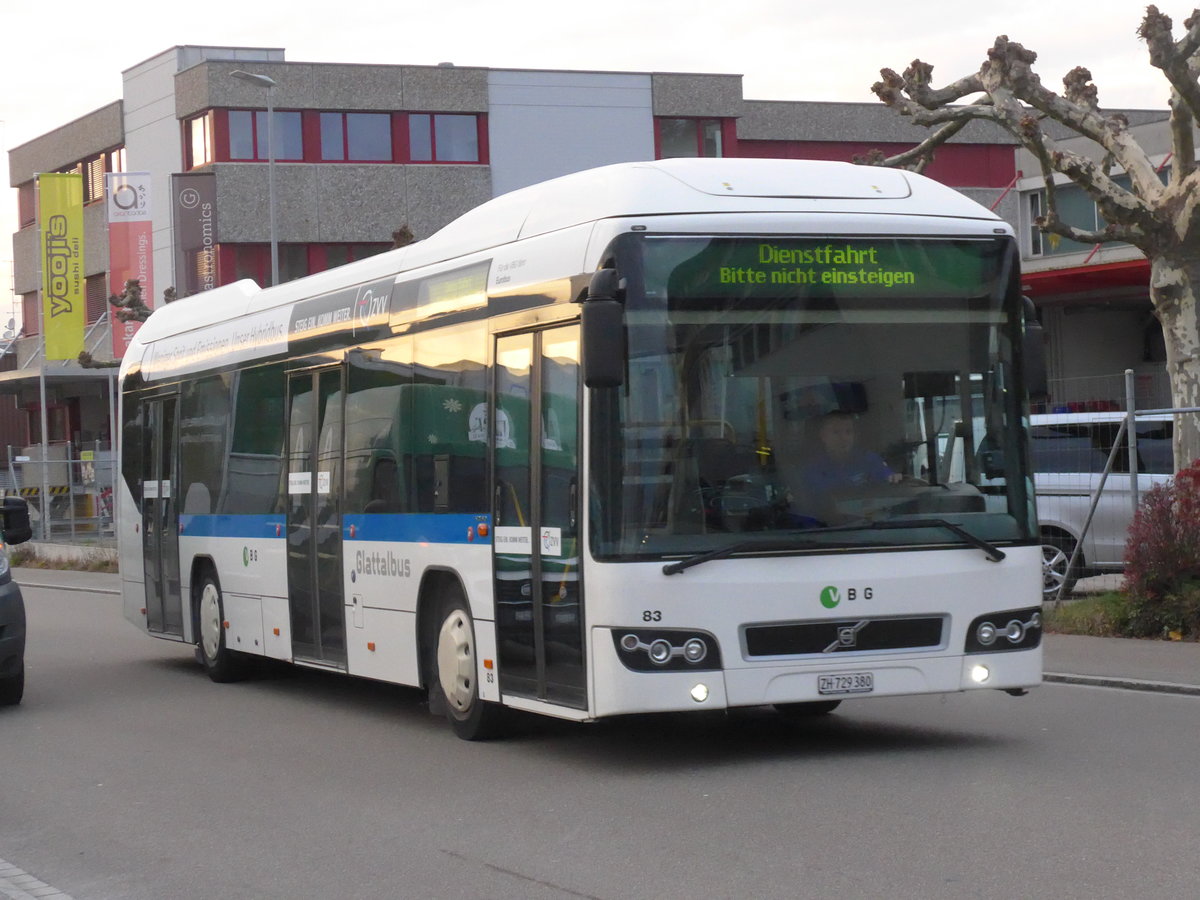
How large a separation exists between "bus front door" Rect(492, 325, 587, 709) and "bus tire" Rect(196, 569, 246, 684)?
554 centimetres

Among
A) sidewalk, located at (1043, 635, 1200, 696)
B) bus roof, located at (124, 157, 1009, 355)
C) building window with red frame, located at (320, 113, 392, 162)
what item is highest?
building window with red frame, located at (320, 113, 392, 162)

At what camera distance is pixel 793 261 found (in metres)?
9.21

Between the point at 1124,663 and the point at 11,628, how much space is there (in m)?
8.15

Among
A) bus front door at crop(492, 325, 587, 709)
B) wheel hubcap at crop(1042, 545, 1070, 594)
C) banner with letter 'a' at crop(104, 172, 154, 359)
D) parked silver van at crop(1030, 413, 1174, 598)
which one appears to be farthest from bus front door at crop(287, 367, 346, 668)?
banner with letter 'a' at crop(104, 172, 154, 359)

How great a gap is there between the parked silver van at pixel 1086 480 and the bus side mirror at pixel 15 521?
29.8 ft

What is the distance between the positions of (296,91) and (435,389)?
133 feet

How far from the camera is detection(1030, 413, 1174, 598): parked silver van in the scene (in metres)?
16.9

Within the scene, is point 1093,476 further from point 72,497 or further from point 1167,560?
point 72,497

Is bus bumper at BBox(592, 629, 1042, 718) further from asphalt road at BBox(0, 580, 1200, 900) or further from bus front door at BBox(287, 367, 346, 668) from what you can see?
bus front door at BBox(287, 367, 346, 668)

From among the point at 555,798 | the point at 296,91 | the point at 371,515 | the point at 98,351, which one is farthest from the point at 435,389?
the point at 98,351

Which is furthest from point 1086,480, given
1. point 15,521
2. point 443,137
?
point 443,137

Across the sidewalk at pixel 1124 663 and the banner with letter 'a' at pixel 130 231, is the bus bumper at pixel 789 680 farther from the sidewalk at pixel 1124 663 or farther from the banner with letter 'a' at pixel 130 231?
the banner with letter 'a' at pixel 130 231

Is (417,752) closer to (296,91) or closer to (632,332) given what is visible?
(632,332)

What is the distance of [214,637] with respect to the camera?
49.4 ft
